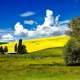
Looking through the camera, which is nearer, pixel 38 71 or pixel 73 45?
pixel 38 71

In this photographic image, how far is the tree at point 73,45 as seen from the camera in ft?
310

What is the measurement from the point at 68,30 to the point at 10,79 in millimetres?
47138

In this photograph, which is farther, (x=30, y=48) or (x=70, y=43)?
(x=30, y=48)

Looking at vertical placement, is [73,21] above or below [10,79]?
above

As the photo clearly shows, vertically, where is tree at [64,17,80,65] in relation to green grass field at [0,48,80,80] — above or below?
above

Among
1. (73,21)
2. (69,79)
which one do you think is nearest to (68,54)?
(73,21)

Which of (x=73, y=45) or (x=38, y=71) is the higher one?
(x=73, y=45)

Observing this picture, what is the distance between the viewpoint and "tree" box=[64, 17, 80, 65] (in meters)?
94.4

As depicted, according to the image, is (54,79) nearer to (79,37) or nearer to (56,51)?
(79,37)

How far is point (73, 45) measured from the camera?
95062 mm

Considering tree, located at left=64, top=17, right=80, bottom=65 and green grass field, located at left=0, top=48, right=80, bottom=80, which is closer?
green grass field, located at left=0, top=48, right=80, bottom=80

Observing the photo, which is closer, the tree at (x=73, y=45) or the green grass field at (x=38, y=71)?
the green grass field at (x=38, y=71)

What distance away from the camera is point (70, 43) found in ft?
312

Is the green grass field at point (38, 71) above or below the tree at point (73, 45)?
below
